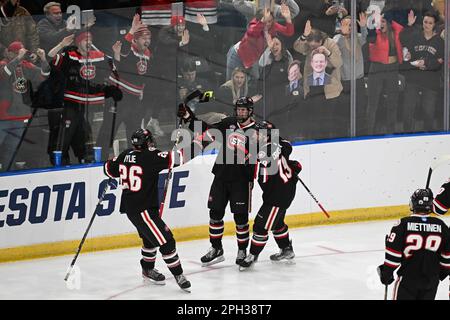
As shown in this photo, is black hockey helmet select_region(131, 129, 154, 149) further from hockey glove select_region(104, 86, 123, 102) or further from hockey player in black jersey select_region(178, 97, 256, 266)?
hockey glove select_region(104, 86, 123, 102)

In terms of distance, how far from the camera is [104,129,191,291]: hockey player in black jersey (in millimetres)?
7332

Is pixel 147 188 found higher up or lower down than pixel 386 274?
higher up

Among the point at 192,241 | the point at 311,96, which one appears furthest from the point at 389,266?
the point at 311,96

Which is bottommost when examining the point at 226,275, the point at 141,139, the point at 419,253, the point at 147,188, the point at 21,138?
the point at 226,275

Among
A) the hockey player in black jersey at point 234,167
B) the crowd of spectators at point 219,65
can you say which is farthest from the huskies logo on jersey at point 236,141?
the crowd of spectators at point 219,65

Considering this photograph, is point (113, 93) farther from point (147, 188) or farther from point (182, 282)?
point (182, 282)

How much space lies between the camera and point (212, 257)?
834 centimetres

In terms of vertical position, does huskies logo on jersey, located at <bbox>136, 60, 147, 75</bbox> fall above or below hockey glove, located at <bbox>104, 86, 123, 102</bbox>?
above

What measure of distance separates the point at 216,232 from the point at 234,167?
578mm

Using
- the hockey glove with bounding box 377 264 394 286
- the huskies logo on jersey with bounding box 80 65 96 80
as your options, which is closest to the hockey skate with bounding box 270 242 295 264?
the huskies logo on jersey with bounding box 80 65 96 80

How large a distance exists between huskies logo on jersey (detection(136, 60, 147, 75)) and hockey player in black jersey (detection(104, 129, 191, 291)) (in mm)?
1830

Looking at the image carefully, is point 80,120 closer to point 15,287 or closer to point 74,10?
point 74,10

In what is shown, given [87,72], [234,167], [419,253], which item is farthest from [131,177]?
[419,253]
